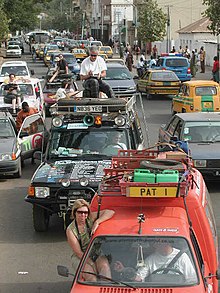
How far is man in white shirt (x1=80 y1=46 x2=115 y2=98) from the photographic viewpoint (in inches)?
615

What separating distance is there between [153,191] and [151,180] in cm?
15

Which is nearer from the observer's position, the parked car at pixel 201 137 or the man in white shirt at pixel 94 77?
the parked car at pixel 201 137

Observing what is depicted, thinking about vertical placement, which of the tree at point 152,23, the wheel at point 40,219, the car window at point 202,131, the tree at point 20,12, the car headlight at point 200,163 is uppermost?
the tree at point 20,12

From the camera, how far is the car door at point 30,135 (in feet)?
60.2

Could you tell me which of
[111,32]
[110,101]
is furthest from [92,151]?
[111,32]

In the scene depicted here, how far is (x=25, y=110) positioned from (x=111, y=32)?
91.6 m

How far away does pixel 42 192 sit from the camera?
39.0ft

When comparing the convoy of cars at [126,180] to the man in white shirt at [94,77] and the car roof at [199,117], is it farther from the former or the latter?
the man in white shirt at [94,77]

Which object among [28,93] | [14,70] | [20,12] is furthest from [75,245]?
[20,12]

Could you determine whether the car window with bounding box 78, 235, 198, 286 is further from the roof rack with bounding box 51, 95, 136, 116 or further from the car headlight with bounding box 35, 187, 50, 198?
the roof rack with bounding box 51, 95, 136, 116

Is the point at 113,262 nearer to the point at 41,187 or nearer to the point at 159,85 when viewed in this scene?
the point at 41,187

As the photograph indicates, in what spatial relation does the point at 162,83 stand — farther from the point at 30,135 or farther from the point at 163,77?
the point at 30,135

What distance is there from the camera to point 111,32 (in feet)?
362

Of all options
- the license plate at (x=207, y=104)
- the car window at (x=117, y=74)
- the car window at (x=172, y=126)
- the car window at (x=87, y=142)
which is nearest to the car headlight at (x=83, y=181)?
the car window at (x=87, y=142)
